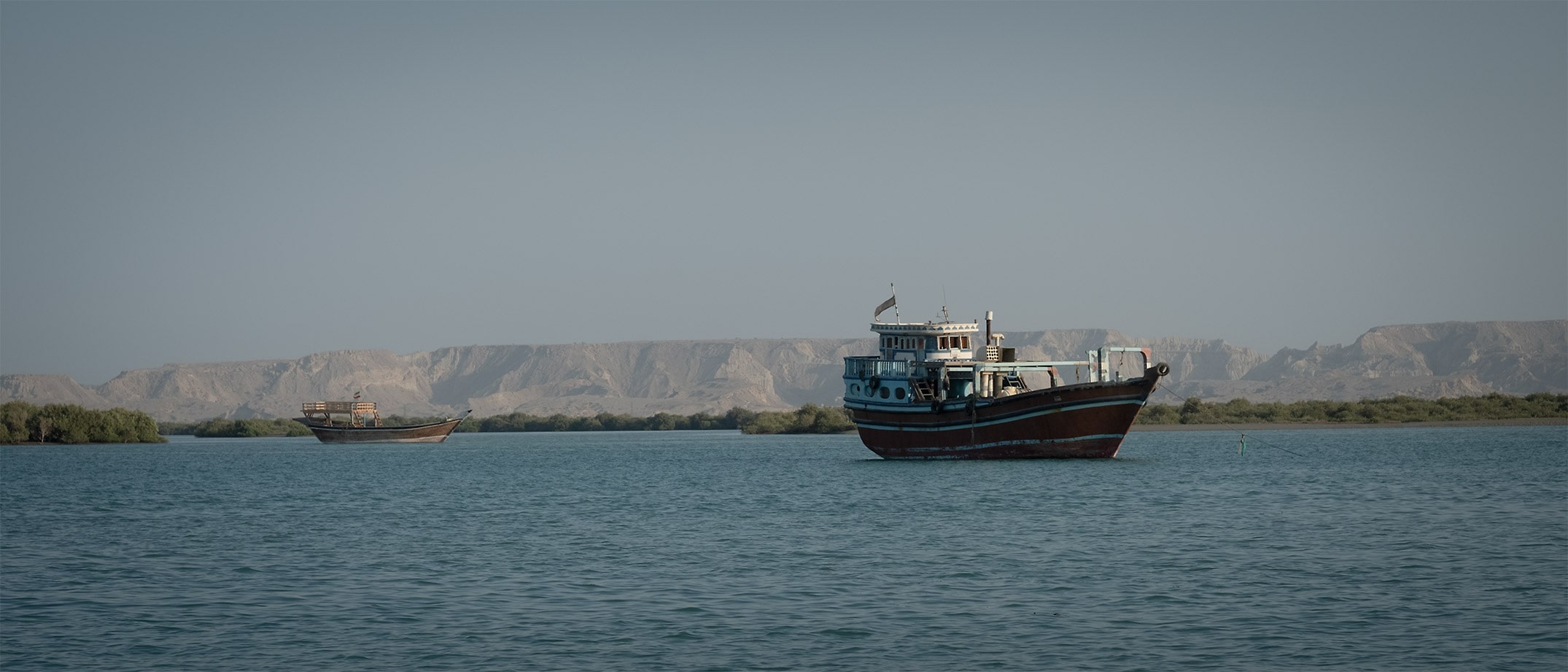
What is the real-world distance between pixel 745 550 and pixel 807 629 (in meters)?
11.8

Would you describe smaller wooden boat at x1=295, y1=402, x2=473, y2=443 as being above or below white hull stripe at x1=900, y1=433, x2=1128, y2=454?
above

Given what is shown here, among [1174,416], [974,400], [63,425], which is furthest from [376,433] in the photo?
[974,400]

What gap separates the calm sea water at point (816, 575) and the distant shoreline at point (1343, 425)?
8411 centimetres

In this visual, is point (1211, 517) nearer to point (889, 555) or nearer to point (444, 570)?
point (889, 555)

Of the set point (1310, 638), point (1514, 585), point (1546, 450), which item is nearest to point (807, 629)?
point (1310, 638)

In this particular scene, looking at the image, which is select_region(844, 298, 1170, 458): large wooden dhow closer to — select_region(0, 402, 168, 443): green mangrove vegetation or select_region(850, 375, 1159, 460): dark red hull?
select_region(850, 375, 1159, 460): dark red hull

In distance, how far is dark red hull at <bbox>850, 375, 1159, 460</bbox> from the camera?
6800 centimetres

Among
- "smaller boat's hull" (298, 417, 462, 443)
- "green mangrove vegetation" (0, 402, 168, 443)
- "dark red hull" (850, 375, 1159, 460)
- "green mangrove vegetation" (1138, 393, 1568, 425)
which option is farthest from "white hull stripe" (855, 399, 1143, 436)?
"green mangrove vegetation" (0, 402, 168, 443)

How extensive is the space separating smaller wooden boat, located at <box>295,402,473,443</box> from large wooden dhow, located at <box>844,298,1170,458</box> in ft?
280

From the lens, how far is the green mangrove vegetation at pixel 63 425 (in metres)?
136

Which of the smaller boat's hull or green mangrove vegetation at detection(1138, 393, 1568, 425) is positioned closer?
green mangrove vegetation at detection(1138, 393, 1568, 425)

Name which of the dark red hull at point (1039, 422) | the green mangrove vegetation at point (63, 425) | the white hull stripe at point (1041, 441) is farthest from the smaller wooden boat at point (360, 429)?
the white hull stripe at point (1041, 441)

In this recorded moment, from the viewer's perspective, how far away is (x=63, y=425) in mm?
138750

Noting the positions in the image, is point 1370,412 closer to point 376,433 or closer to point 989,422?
point 989,422
